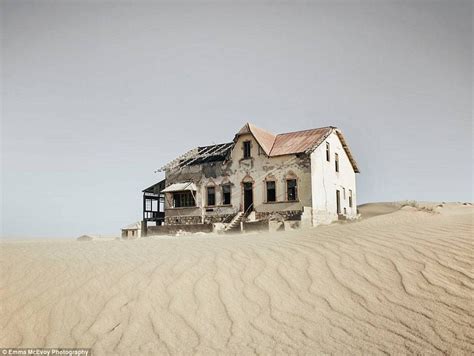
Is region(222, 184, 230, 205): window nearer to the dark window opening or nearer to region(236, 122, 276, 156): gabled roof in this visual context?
the dark window opening

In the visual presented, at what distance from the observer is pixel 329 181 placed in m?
24.9

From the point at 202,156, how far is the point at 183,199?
11.3ft

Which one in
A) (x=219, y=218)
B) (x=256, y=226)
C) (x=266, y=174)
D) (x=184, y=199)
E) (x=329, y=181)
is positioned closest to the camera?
(x=256, y=226)

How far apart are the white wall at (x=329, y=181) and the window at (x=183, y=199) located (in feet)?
29.0

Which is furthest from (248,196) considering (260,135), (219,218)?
(260,135)

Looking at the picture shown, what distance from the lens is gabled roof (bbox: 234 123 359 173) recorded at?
23.5 m

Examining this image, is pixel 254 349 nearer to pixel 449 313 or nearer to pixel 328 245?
pixel 449 313

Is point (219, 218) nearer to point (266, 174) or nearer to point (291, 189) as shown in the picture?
point (266, 174)

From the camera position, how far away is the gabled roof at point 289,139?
23.5m

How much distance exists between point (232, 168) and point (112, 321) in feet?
70.3

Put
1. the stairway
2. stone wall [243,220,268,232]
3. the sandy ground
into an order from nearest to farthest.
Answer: the sandy ground, stone wall [243,220,268,232], the stairway

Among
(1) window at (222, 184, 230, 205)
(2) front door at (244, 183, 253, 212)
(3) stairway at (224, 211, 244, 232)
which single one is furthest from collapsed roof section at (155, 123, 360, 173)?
(3) stairway at (224, 211, 244, 232)

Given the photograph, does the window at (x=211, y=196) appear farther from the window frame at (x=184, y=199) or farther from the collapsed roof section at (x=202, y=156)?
the collapsed roof section at (x=202, y=156)

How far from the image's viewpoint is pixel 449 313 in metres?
3.62
